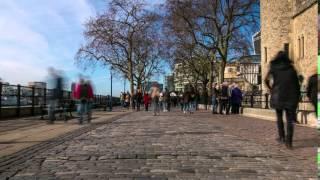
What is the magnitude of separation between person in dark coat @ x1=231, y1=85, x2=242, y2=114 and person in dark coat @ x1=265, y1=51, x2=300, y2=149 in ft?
66.3

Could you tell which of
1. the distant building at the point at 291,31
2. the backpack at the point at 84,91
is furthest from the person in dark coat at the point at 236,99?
the backpack at the point at 84,91

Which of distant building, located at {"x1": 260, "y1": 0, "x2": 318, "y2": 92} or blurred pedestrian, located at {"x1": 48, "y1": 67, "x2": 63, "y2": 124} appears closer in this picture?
blurred pedestrian, located at {"x1": 48, "y1": 67, "x2": 63, "y2": 124}

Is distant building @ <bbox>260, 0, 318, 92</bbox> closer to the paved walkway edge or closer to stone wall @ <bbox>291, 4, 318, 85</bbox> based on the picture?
stone wall @ <bbox>291, 4, 318, 85</bbox>

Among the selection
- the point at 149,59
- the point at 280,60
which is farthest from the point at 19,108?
the point at 149,59

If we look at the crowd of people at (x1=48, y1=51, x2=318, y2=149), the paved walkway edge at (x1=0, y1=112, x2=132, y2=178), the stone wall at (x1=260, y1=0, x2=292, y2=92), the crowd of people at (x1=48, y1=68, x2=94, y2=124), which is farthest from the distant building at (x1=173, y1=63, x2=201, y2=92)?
the paved walkway edge at (x1=0, y1=112, x2=132, y2=178)

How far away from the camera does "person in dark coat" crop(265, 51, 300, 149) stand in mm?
11203

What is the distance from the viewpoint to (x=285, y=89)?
11.4 meters

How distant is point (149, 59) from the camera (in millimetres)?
87000

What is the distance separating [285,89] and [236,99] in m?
21.0

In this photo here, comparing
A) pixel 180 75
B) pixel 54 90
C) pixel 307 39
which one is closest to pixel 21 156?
pixel 54 90

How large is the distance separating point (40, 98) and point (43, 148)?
18655 mm

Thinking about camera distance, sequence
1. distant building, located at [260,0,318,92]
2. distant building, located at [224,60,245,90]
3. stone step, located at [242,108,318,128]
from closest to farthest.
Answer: stone step, located at [242,108,318,128] → distant building, located at [260,0,318,92] → distant building, located at [224,60,245,90]

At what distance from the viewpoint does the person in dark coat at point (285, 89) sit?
11.2m

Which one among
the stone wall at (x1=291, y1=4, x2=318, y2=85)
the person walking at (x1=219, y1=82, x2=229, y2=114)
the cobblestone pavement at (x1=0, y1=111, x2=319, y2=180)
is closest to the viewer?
the cobblestone pavement at (x1=0, y1=111, x2=319, y2=180)
